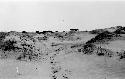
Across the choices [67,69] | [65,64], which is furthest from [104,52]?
[67,69]

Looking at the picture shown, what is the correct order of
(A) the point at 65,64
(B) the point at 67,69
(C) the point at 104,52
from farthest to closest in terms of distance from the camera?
(C) the point at 104,52 → (A) the point at 65,64 → (B) the point at 67,69

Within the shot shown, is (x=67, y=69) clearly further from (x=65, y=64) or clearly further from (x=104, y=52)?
(x=104, y=52)

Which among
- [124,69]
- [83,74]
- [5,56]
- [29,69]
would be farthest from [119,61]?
[5,56]

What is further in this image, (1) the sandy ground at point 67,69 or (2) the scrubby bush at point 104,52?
(2) the scrubby bush at point 104,52

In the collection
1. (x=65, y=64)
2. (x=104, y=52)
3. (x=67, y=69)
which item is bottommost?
(x=67, y=69)

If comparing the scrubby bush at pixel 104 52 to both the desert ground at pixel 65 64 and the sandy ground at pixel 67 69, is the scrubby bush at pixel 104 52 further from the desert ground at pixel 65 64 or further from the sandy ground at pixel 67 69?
the sandy ground at pixel 67 69

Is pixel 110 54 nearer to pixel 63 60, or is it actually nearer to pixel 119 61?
pixel 119 61

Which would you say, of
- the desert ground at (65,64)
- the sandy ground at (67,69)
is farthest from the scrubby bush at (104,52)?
the sandy ground at (67,69)

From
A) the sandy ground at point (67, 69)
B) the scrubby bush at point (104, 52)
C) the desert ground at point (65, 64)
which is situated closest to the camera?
the sandy ground at point (67, 69)

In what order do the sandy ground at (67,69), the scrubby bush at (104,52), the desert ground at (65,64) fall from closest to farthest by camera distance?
1. the sandy ground at (67,69)
2. the desert ground at (65,64)
3. the scrubby bush at (104,52)

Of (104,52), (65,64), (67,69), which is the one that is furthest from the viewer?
(104,52)

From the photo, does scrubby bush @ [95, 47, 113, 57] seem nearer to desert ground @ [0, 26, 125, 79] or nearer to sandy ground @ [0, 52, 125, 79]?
desert ground @ [0, 26, 125, 79]

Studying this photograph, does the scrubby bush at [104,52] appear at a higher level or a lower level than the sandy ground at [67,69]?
higher

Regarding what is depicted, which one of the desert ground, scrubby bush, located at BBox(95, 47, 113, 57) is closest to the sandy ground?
the desert ground
